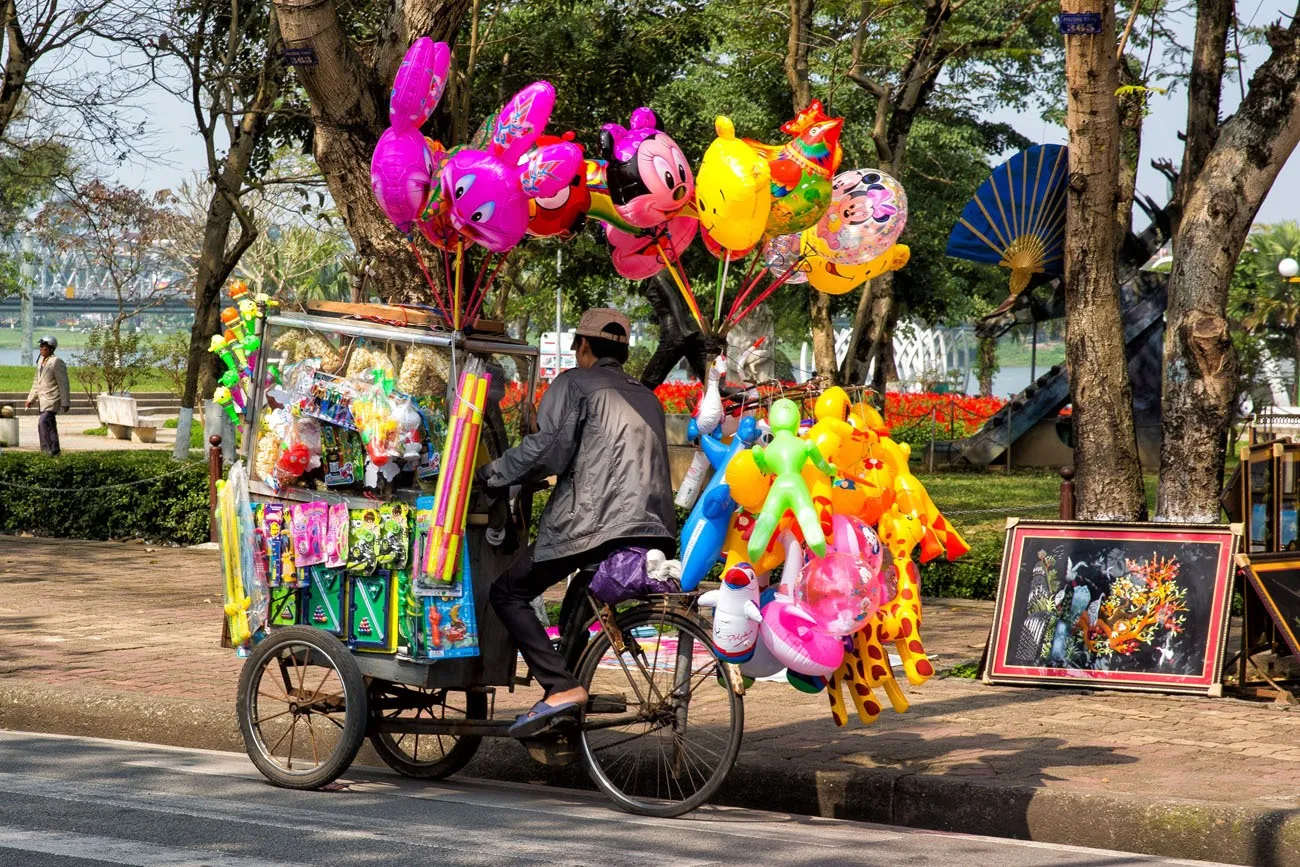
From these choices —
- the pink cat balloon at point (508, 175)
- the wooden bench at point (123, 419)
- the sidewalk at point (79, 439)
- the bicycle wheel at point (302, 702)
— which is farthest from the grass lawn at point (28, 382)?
the pink cat balloon at point (508, 175)

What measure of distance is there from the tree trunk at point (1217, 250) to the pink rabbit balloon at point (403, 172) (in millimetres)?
4953

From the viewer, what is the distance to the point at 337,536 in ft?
20.1

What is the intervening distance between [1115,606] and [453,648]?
4.10 m

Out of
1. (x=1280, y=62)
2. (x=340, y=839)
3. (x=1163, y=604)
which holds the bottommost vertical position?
(x=340, y=839)

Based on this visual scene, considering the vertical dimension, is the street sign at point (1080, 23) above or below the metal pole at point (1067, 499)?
above

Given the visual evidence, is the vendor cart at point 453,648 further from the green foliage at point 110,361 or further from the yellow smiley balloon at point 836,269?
the green foliage at point 110,361

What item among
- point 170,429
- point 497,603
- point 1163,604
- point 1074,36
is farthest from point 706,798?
point 170,429

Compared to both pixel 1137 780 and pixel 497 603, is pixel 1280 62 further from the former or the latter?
pixel 497 603

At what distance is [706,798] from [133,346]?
36308 mm

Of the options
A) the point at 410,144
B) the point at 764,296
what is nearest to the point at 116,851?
the point at 410,144

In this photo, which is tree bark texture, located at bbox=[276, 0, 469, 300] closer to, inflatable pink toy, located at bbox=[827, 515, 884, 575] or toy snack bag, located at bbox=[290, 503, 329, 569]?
toy snack bag, located at bbox=[290, 503, 329, 569]

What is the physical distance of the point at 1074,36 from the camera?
28.9 ft

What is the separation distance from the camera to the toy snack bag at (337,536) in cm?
611

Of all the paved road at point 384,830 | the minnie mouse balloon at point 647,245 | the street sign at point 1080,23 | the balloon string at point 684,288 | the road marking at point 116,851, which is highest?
the street sign at point 1080,23
